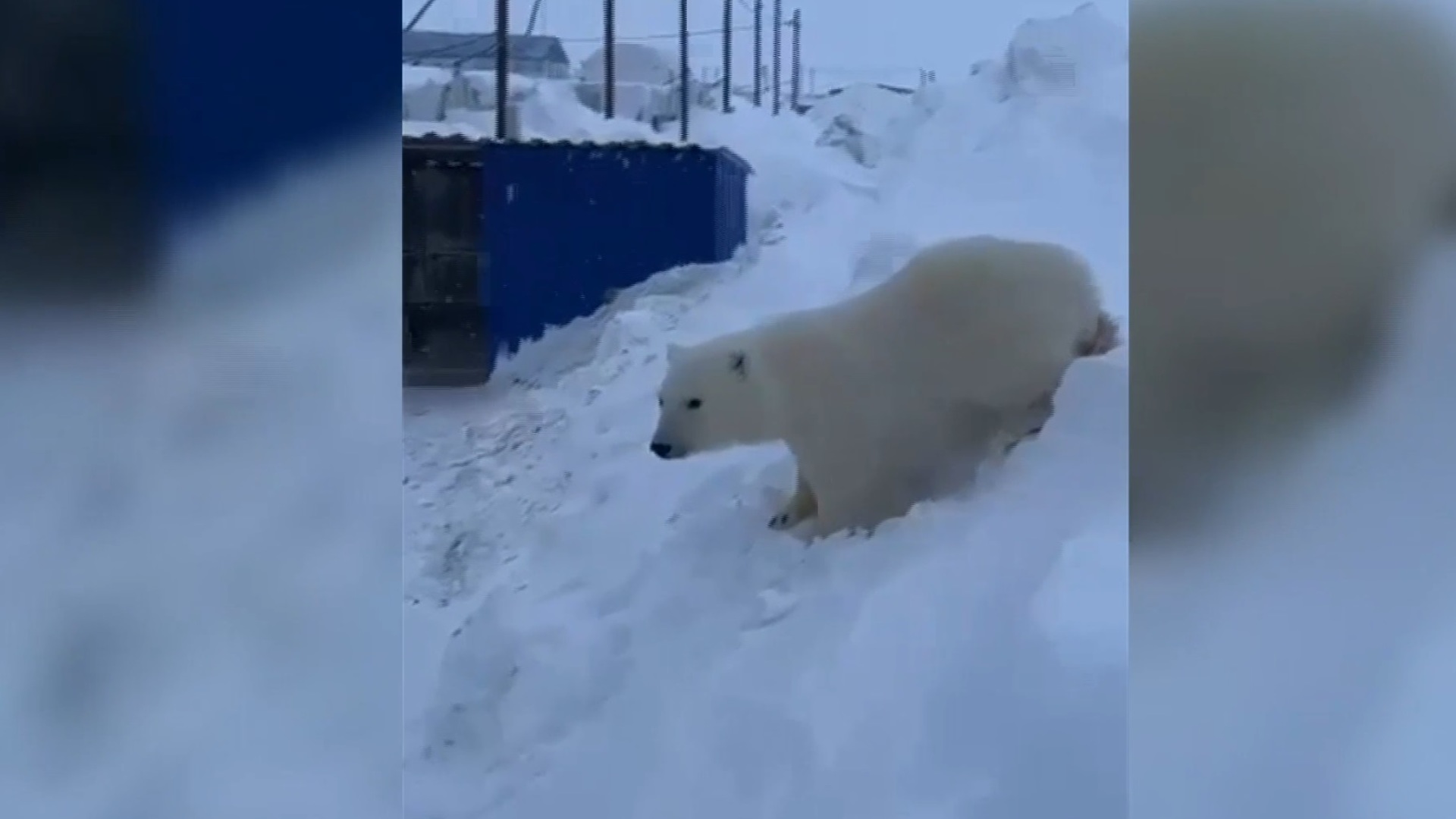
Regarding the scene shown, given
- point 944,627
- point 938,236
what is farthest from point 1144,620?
point 938,236

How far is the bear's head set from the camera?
5.86 feet

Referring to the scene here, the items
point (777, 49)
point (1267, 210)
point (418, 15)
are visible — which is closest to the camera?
point (418, 15)

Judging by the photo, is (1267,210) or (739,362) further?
(1267,210)

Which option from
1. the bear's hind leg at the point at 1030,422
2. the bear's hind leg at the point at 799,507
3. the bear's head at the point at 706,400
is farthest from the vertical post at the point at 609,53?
the bear's hind leg at the point at 1030,422

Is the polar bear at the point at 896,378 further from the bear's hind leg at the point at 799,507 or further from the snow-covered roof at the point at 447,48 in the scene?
the snow-covered roof at the point at 447,48

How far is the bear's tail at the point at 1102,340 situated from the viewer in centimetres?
188

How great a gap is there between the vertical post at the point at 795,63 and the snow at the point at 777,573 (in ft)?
0.10

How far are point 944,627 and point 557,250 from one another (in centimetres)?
59

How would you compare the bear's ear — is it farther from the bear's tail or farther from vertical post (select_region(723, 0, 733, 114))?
the bear's tail

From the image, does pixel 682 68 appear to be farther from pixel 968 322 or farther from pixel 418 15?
pixel 968 322

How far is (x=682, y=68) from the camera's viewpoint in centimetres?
180

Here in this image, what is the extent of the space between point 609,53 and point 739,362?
363mm

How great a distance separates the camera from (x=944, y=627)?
1809mm

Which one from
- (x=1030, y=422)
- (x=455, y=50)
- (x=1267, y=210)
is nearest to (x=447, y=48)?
(x=455, y=50)
